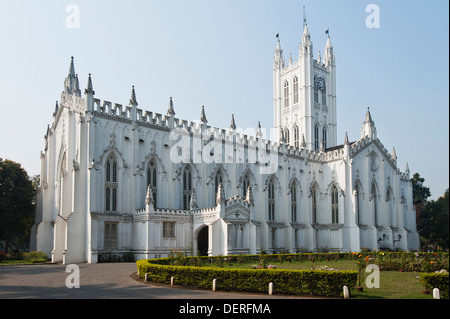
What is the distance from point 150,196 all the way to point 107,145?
20.4ft

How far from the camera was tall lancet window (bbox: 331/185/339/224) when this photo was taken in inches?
2350

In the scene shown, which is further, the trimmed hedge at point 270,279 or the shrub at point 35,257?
the shrub at point 35,257

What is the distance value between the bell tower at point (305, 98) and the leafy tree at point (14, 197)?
131 feet

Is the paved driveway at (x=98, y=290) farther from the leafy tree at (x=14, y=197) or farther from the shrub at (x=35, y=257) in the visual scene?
the leafy tree at (x=14, y=197)

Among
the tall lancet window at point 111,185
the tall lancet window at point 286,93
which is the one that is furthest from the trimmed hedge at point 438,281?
the tall lancet window at point 286,93

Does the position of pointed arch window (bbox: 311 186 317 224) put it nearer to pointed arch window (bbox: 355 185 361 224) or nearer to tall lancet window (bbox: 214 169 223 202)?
pointed arch window (bbox: 355 185 361 224)

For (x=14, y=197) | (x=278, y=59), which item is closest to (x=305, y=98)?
(x=278, y=59)

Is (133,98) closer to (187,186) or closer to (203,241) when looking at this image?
(187,186)

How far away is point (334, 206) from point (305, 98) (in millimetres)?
22748

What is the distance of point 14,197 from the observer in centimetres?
4934

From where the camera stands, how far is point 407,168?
2889 inches

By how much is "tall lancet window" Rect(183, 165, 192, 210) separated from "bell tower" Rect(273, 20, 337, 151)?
30.4 metres

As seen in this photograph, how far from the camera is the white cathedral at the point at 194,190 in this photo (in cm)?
3975

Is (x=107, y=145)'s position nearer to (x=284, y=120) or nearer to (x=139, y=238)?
(x=139, y=238)
